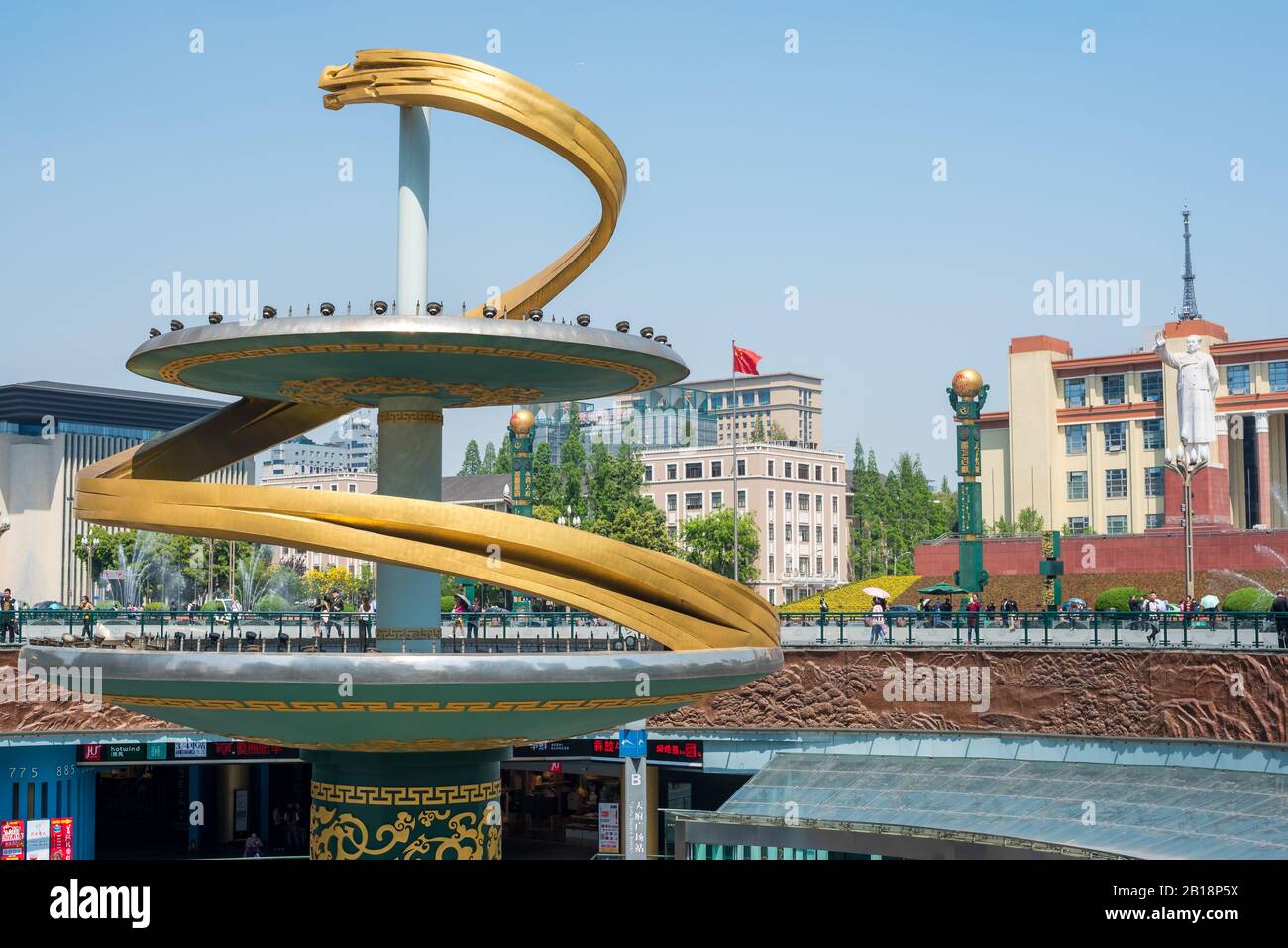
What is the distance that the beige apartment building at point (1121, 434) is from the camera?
76875mm

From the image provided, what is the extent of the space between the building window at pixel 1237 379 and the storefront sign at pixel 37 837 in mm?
63391

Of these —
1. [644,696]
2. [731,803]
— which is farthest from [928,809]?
[644,696]

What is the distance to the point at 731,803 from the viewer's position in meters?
31.2

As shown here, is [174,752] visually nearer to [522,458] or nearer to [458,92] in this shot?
[522,458]

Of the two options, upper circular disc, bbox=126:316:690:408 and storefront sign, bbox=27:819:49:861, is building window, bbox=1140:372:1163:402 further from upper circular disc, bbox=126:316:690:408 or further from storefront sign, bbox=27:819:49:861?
upper circular disc, bbox=126:316:690:408

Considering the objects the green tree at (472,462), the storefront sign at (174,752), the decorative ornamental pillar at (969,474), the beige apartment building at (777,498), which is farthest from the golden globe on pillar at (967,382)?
the green tree at (472,462)

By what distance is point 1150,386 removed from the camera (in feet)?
271

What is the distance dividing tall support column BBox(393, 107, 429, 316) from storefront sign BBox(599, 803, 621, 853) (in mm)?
22831

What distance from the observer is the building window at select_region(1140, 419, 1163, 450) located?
8200cm

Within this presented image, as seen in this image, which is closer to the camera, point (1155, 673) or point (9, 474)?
point (1155, 673)

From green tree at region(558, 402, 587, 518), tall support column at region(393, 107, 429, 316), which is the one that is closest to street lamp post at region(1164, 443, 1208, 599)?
tall support column at region(393, 107, 429, 316)

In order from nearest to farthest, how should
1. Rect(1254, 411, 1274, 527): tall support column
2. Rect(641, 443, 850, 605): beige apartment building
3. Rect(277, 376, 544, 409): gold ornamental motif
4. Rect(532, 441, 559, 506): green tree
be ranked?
Rect(277, 376, 544, 409): gold ornamental motif < Rect(1254, 411, 1274, 527): tall support column < Rect(532, 441, 559, 506): green tree < Rect(641, 443, 850, 605): beige apartment building

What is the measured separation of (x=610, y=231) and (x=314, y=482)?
12654cm
